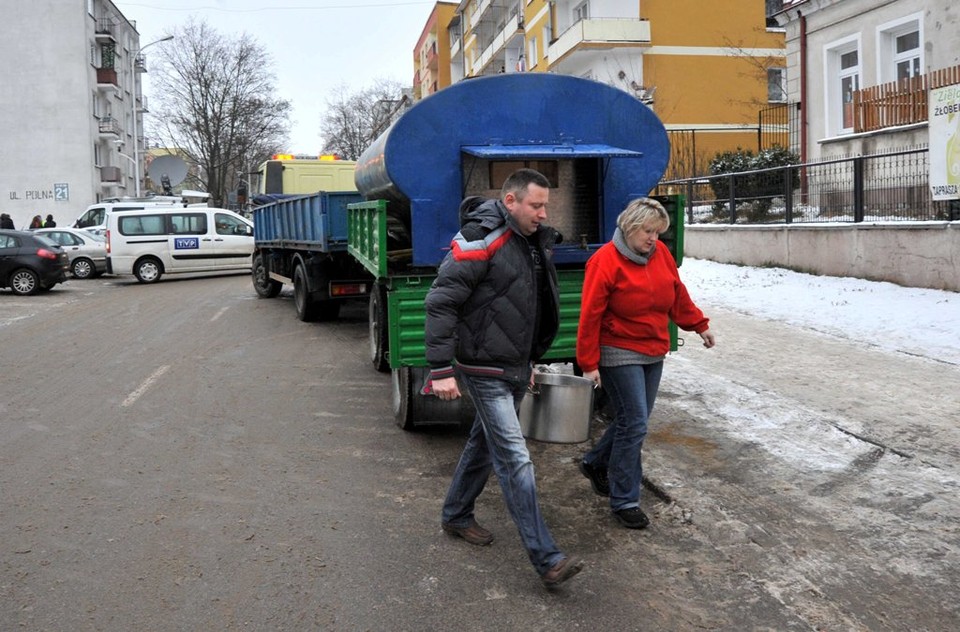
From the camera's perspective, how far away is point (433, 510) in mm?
5289

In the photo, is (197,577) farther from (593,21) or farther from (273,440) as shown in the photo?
(593,21)

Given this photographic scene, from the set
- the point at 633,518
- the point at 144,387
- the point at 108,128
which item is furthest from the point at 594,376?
the point at 108,128

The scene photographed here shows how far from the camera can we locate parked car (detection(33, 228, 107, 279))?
25.8m

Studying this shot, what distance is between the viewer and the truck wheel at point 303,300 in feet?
44.7

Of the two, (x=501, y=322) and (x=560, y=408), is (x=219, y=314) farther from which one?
(x=501, y=322)

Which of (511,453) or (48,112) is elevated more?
(48,112)

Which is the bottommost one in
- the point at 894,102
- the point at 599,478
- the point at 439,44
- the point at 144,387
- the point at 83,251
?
the point at 599,478

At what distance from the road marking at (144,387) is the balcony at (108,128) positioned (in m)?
49.0

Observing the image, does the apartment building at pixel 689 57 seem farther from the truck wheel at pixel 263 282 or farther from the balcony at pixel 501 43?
the truck wheel at pixel 263 282

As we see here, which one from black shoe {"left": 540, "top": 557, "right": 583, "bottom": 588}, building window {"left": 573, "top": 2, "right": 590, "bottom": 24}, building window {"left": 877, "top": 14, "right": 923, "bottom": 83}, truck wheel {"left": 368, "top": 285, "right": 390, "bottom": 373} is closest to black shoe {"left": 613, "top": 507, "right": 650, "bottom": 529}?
black shoe {"left": 540, "top": 557, "right": 583, "bottom": 588}

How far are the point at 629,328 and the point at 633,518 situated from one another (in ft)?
3.21

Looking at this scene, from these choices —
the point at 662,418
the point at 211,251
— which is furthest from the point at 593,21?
the point at 662,418

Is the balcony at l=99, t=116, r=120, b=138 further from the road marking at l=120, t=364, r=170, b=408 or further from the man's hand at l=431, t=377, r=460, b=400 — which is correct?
the man's hand at l=431, t=377, r=460, b=400

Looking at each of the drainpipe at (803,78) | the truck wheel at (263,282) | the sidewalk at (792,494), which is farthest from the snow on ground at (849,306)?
the truck wheel at (263,282)
